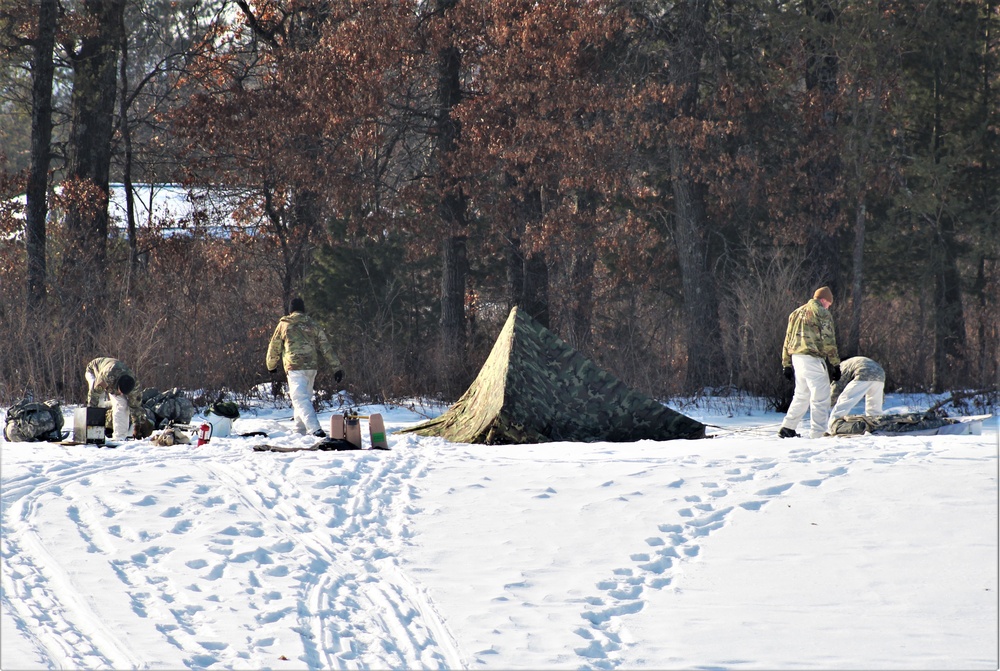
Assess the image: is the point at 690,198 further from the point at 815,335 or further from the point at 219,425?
the point at 219,425

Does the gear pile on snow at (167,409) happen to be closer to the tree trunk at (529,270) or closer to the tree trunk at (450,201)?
the tree trunk at (450,201)

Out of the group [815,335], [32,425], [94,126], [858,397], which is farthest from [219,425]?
[94,126]

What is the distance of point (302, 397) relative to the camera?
13430mm

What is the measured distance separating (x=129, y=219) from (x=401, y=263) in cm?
653

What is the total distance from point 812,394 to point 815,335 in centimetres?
66

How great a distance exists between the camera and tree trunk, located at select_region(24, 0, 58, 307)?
21219 mm

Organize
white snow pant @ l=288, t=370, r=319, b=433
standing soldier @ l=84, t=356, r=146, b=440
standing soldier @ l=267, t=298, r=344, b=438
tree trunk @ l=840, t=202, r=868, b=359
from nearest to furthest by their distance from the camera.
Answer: standing soldier @ l=84, t=356, r=146, b=440
white snow pant @ l=288, t=370, r=319, b=433
standing soldier @ l=267, t=298, r=344, b=438
tree trunk @ l=840, t=202, r=868, b=359

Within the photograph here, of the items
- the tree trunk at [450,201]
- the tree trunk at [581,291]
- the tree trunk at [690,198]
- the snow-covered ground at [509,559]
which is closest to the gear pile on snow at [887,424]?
the snow-covered ground at [509,559]

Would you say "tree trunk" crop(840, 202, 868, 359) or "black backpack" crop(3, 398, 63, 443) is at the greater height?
"tree trunk" crop(840, 202, 868, 359)

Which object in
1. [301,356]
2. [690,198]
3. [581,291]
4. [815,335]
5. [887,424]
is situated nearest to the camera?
[887,424]

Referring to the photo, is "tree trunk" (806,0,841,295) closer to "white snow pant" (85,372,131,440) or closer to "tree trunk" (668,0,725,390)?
"tree trunk" (668,0,725,390)

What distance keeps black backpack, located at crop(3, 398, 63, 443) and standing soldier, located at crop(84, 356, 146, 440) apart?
51 cm

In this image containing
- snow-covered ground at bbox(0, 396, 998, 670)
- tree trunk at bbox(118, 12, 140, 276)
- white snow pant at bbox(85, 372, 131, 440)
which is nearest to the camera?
snow-covered ground at bbox(0, 396, 998, 670)

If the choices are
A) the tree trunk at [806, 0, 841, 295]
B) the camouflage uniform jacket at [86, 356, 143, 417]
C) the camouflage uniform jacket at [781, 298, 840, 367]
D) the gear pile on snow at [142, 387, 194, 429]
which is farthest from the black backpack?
the tree trunk at [806, 0, 841, 295]
